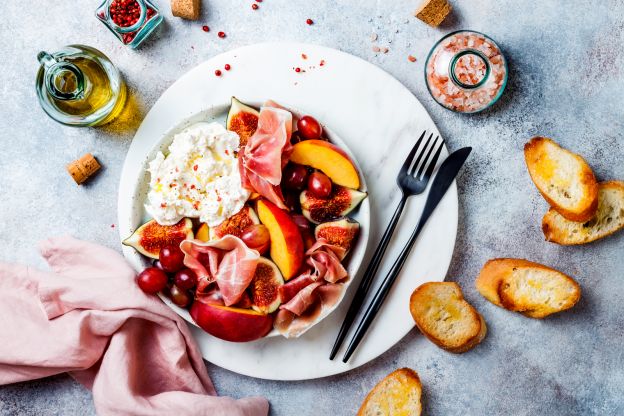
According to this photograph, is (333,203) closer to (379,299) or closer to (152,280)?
(379,299)

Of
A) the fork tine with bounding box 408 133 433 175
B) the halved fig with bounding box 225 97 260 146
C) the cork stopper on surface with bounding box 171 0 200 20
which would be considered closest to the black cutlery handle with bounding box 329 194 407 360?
the fork tine with bounding box 408 133 433 175

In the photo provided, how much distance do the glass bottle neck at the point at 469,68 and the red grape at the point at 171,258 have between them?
119cm

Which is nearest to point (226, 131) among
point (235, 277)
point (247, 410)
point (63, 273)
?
point (235, 277)

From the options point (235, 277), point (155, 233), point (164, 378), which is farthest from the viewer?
point (164, 378)

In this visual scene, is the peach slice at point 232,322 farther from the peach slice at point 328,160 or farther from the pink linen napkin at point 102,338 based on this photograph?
the peach slice at point 328,160

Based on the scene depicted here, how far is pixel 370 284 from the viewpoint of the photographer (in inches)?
84.4

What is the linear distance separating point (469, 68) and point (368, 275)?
0.86 m

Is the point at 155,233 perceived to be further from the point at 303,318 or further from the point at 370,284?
the point at 370,284

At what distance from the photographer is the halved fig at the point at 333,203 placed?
1962 millimetres

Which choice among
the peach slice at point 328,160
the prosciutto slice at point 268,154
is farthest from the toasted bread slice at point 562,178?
the prosciutto slice at point 268,154

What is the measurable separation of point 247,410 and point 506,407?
3.43ft

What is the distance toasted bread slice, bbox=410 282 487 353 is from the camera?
6.85 feet

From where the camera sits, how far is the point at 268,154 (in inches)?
73.6

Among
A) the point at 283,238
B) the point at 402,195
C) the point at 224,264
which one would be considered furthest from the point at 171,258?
the point at 402,195
